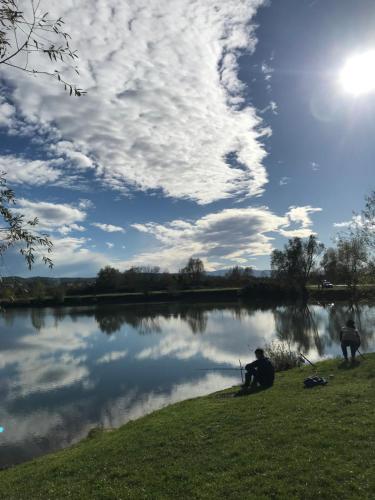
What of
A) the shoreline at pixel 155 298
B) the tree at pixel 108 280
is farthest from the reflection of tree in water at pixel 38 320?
the tree at pixel 108 280

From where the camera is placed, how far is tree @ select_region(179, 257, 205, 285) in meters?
130

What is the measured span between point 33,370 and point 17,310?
84837 millimetres

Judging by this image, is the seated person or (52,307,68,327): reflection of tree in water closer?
the seated person

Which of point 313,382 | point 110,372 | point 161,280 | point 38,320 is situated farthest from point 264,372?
point 161,280

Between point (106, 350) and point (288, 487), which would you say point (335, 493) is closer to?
point (288, 487)

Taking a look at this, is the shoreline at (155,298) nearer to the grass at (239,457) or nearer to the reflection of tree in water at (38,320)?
the reflection of tree in water at (38,320)

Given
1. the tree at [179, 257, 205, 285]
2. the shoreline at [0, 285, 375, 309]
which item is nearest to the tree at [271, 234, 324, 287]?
the shoreline at [0, 285, 375, 309]

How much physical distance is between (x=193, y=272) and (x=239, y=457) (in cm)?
13452

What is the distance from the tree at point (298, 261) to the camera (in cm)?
9526

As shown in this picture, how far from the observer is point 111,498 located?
674 centimetres

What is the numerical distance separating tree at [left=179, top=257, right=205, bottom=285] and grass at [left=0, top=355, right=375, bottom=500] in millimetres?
115894

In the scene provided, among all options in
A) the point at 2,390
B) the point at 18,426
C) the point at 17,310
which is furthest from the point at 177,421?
the point at 17,310

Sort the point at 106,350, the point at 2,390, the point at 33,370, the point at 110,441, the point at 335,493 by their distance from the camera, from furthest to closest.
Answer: the point at 106,350, the point at 33,370, the point at 2,390, the point at 110,441, the point at 335,493

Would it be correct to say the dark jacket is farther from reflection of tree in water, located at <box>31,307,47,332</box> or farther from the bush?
reflection of tree in water, located at <box>31,307,47,332</box>
